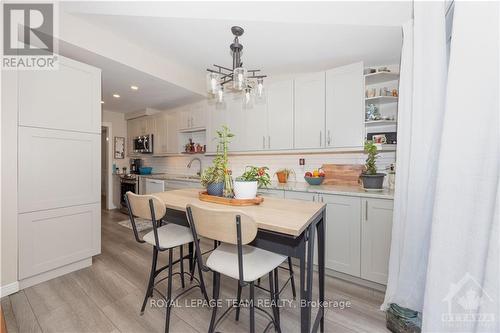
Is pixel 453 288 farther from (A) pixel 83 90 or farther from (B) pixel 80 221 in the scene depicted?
(A) pixel 83 90

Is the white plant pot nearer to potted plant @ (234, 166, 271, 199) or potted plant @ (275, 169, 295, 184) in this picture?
potted plant @ (234, 166, 271, 199)

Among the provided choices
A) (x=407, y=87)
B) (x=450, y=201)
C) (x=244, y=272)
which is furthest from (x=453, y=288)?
(x=407, y=87)

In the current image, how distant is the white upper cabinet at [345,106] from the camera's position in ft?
7.99

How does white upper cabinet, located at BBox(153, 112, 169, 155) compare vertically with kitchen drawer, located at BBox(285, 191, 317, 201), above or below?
above

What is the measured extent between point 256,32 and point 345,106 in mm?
1287

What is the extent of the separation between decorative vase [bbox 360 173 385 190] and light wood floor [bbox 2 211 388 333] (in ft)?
3.29

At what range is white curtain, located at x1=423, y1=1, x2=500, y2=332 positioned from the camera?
3.10 ft

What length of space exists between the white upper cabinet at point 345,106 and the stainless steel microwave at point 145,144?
378 cm

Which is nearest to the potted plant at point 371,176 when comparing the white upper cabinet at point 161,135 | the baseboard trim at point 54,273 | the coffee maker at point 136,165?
the baseboard trim at point 54,273

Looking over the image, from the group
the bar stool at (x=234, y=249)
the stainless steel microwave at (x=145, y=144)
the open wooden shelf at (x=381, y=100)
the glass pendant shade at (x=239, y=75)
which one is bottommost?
the bar stool at (x=234, y=249)

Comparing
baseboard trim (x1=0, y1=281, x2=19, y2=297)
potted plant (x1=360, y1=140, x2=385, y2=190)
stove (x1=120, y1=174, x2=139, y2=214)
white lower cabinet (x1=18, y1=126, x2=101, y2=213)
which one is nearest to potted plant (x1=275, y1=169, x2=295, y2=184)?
potted plant (x1=360, y1=140, x2=385, y2=190)

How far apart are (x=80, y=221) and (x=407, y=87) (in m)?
3.30

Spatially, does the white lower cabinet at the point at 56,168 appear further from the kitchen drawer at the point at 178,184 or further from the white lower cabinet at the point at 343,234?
the white lower cabinet at the point at 343,234

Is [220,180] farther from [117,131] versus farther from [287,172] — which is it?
[117,131]
